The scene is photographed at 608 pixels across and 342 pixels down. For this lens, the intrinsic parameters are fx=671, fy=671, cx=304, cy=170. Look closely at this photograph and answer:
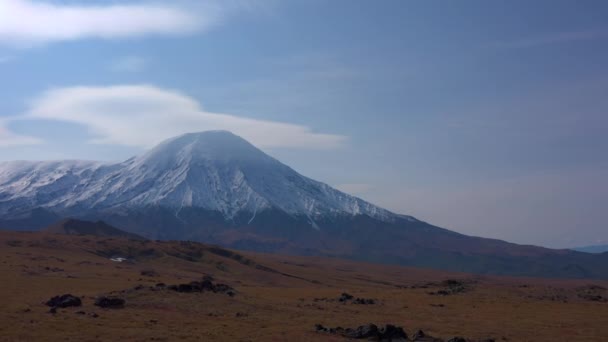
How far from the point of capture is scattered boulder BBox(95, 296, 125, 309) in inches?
1495

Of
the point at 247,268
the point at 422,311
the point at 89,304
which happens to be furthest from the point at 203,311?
the point at 247,268

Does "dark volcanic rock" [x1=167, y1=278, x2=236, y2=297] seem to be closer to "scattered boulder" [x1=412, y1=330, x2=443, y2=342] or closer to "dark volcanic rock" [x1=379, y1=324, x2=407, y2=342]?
"dark volcanic rock" [x1=379, y1=324, x2=407, y2=342]

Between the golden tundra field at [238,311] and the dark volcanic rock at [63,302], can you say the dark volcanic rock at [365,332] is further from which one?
the dark volcanic rock at [63,302]

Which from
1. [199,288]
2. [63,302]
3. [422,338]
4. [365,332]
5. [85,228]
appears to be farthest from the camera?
[85,228]

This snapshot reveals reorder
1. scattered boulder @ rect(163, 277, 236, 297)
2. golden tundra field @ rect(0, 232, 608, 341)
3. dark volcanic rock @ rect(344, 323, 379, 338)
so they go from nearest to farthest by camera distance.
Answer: golden tundra field @ rect(0, 232, 608, 341)
dark volcanic rock @ rect(344, 323, 379, 338)
scattered boulder @ rect(163, 277, 236, 297)

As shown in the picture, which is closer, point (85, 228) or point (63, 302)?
point (63, 302)

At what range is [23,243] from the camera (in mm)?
89250

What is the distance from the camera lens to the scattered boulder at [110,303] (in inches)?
1495

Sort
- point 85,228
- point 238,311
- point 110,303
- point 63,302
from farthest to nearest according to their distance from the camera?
point 85,228 < point 238,311 < point 110,303 < point 63,302

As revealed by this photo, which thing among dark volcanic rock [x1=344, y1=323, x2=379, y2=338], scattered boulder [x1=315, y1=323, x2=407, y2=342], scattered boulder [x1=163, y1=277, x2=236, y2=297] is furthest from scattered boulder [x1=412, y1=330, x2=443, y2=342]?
scattered boulder [x1=163, y1=277, x2=236, y2=297]

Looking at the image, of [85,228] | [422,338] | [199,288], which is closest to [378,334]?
[422,338]

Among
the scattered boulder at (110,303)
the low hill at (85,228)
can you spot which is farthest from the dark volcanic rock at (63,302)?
the low hill at (85,228)

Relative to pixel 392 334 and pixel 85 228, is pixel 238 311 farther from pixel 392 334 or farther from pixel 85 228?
pixel 85 228

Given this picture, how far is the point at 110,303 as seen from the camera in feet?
126
